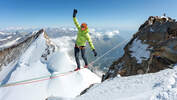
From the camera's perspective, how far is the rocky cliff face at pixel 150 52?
41.0 feet

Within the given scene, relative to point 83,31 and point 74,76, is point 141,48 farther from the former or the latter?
point 74,76

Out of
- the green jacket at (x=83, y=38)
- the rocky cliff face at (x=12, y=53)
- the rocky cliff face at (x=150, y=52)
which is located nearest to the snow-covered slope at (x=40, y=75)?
the rocky cliff face at (x=12, y=53)

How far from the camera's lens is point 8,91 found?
96.7 ft

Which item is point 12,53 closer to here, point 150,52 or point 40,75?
point 40,75

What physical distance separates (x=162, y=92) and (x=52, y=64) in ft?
141

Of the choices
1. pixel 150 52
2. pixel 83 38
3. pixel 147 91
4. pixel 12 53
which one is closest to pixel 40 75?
pixel 12 53

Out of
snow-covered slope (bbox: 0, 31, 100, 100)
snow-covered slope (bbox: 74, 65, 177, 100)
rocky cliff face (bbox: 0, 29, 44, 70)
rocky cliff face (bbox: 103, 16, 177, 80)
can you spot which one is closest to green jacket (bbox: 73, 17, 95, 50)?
→ snow-covered slope (bbox: 74, 65, 177, 100)

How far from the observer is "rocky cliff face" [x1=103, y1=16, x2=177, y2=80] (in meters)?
12.5

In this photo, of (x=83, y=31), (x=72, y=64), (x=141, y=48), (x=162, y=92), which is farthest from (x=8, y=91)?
(x=162, y=92)

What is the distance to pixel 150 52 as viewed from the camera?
15.1 m

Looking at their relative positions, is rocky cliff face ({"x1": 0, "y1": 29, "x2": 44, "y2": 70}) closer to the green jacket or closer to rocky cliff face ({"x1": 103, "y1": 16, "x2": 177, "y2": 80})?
rocky cliff face ({"x1": 103, "y1": 16, "x2": 177, "y2": 80})

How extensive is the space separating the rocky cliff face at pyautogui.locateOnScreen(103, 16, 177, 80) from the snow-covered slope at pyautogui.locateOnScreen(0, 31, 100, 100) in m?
21.1

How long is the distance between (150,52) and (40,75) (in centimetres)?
3476

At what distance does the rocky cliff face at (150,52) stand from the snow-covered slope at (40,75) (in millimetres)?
21054
